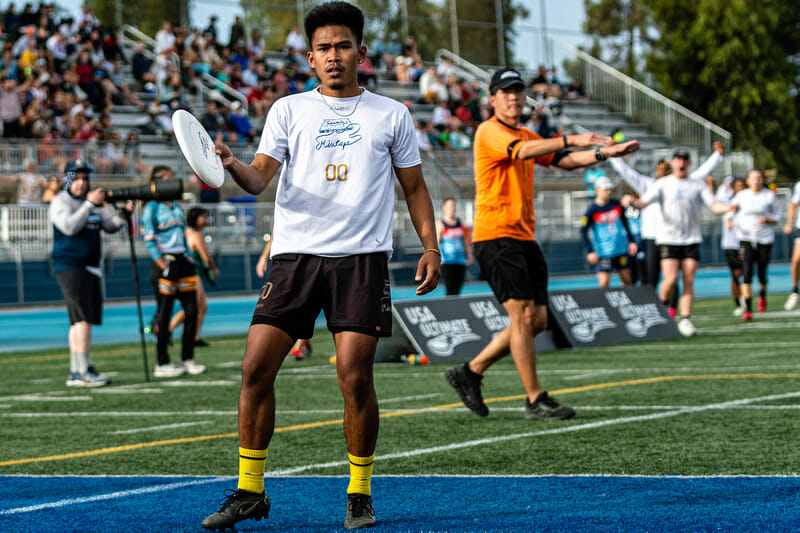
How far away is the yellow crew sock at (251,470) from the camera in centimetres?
441

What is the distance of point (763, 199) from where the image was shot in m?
17.2

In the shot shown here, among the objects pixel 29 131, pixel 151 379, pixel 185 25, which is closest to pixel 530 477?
pixel 151 379

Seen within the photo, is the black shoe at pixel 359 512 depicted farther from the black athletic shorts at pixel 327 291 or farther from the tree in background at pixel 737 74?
the tree in background at pixel 737 74

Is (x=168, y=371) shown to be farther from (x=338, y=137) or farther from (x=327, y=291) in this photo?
(x=338, y=137)

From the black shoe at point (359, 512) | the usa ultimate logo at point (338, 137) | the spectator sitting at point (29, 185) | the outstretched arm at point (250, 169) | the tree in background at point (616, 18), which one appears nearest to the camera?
the outstretched arm at point (250, 169)

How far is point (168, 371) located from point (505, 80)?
231 inches

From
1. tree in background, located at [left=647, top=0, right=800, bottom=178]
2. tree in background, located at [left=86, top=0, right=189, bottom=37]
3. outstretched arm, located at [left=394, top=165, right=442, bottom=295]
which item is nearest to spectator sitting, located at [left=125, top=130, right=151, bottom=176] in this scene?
tree in background, located at [left=86, top=0, right=189, bottom=37]

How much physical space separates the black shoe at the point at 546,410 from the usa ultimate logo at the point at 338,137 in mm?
3455

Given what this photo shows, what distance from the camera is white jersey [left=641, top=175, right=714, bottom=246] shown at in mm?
13547

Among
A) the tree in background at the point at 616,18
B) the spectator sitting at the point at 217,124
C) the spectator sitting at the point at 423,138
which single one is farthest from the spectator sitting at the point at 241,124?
the tree in background at the point at 616,18

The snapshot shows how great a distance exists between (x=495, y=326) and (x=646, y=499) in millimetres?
7944

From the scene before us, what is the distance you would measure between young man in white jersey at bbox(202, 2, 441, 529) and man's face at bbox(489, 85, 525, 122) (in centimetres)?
305

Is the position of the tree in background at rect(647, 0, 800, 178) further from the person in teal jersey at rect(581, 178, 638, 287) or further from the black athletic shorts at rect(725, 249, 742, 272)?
the person in teal jersey at rect(581, 178, 638, 287)

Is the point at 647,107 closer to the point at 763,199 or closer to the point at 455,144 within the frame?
the point at 455,144
